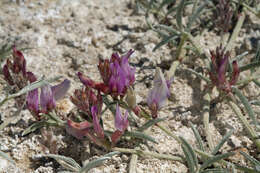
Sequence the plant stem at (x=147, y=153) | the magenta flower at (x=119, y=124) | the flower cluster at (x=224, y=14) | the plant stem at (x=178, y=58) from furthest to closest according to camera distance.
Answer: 1. the flower cluster at (x=224, y=14)
2. the plant stem at (x=178, y=58)
3. the plant stem at (x=147, y=153)
4. the magenta flower at (x=119, y=124)

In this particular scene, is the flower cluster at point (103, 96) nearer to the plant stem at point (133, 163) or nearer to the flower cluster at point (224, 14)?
the plant stem at point (133, 163)

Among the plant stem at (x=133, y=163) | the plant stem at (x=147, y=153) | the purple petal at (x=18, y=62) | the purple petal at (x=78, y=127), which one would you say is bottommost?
the plant stem at (x=133, y=163)

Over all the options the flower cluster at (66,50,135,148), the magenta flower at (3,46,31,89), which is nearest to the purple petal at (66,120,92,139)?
the flower cluster at (66,50,135,148)

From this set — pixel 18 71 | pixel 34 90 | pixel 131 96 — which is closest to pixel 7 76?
pixel 18 71

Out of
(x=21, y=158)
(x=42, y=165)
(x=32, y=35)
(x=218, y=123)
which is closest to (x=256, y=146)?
(x=218, y=123)

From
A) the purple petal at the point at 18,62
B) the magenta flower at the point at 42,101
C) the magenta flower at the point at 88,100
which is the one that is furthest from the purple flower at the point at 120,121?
the purple petal at the point at 18,62

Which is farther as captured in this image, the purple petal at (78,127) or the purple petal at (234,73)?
the purple petal at (234,73)

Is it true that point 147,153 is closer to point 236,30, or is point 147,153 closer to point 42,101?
point 42,101
